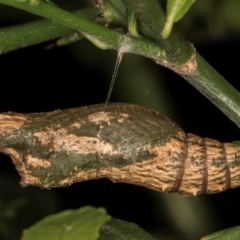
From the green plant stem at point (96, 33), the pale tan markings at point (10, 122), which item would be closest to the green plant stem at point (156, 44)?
the green plant stem at point (96, 33)

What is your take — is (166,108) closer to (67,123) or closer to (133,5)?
(67,123)

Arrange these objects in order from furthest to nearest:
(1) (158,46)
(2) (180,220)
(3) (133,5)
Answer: (2) (180,220)
(1) (158,46)
(3) (133,5)

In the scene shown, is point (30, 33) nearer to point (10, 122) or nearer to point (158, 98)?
point (10, 122)

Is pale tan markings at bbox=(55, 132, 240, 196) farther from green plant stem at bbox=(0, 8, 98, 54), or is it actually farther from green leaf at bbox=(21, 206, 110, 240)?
green leaf at bbox=(21, 206, 110, 240)

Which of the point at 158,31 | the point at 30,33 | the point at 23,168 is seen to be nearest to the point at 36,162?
the point at 23,168

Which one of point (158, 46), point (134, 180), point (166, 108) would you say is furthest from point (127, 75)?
point (158, 46)
